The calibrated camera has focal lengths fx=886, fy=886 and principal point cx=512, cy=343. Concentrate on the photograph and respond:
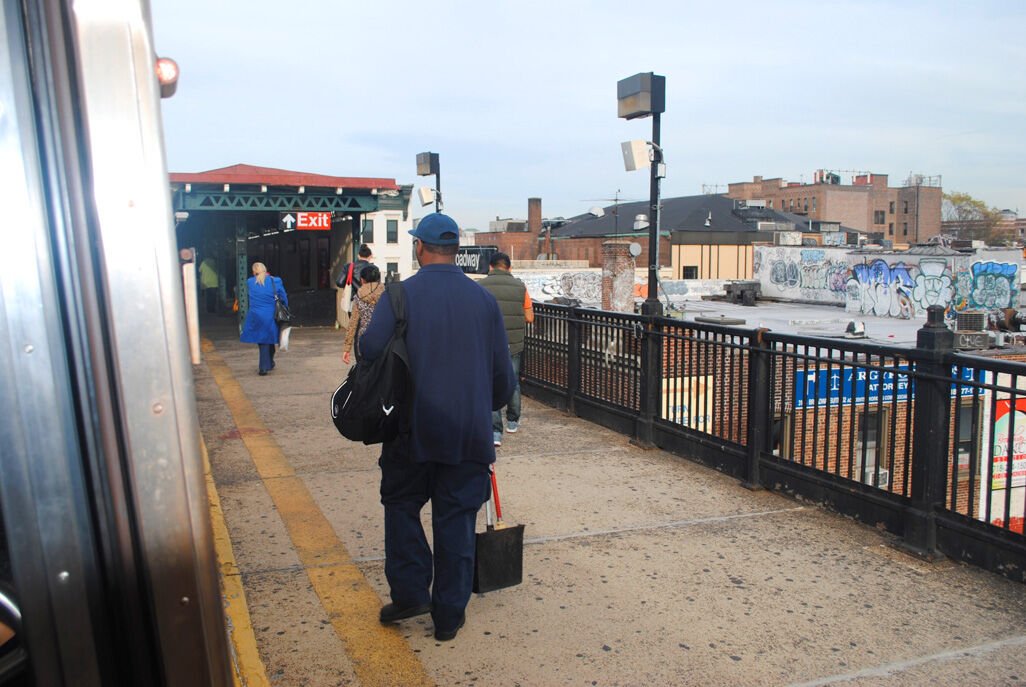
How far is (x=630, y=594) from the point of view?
4570mm

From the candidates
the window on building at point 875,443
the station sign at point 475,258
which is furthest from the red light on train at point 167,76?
the station sign at point 475,258

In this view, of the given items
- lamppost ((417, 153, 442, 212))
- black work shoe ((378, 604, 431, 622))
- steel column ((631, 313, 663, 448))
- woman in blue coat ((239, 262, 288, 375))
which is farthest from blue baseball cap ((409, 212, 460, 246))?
lamppost ((417, 153, 442, 212))

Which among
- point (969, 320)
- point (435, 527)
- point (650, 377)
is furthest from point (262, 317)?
point (969, 320)

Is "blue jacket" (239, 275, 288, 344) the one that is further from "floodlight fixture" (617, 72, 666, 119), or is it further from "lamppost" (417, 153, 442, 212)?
"lamppost" (417, 153, 442, 212)

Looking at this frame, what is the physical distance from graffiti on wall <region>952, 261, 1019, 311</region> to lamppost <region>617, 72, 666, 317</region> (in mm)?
36381

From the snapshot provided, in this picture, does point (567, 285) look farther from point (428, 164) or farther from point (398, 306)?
point (398, 306)

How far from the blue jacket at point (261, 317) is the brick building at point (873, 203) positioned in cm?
9681

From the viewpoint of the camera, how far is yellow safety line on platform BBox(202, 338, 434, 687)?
12.4 feet

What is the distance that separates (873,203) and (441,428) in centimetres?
11092

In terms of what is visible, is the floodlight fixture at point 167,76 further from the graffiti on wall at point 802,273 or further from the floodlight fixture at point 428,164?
the graffiti on wall at point 802,273

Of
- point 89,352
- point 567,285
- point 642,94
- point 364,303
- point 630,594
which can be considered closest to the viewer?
point 89,352

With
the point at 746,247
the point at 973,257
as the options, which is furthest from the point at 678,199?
the point at 973,257

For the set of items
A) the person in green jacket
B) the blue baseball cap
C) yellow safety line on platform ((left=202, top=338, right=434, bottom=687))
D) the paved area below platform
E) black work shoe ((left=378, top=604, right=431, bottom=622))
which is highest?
the blue baseball cap

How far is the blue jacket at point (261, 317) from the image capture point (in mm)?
11688
